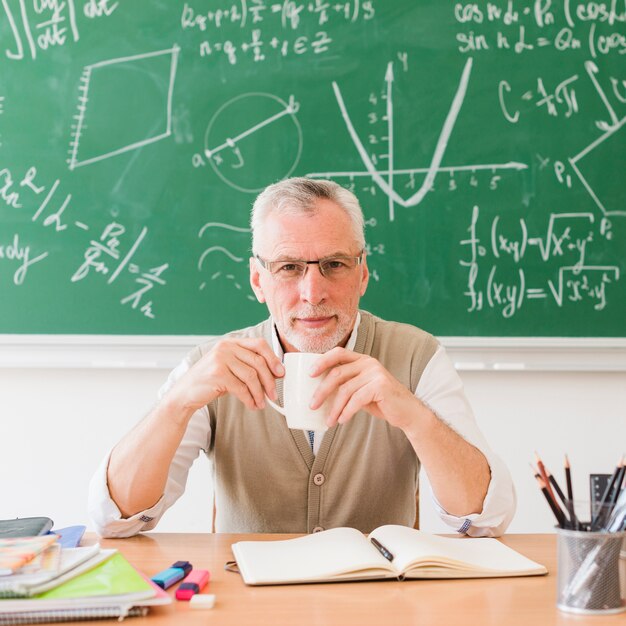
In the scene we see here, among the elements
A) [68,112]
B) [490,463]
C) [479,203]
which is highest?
[68,112]

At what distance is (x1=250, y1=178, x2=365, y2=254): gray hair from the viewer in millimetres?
1841

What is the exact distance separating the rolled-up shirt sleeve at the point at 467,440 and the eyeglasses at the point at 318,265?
12.9 inches

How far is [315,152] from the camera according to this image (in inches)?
108

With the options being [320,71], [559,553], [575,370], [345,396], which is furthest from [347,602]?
[320,71]

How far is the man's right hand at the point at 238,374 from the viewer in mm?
1515

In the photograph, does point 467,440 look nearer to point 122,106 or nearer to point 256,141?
point 256,141

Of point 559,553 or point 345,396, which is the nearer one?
point 559,553

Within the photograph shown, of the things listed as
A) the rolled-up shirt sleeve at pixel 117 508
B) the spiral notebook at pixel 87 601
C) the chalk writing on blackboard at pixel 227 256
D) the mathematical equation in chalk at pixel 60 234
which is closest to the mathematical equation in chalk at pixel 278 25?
the chalk writing on blackboard at pixel 227 256

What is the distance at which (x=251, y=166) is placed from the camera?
9.04 ft

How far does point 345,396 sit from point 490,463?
382 millimetres

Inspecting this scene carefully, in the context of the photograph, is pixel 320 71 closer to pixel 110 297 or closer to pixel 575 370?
pixel 110 297

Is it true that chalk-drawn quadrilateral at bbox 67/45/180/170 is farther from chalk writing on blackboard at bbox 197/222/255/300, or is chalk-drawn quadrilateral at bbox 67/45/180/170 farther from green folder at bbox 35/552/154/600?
green folder at bbox 35/552/154/600

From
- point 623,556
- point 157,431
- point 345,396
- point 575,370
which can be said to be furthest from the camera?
point 575,370

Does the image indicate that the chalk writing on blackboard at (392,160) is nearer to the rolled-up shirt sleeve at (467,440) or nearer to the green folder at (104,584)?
the rolled-up shirt sleeve at (467,440)
